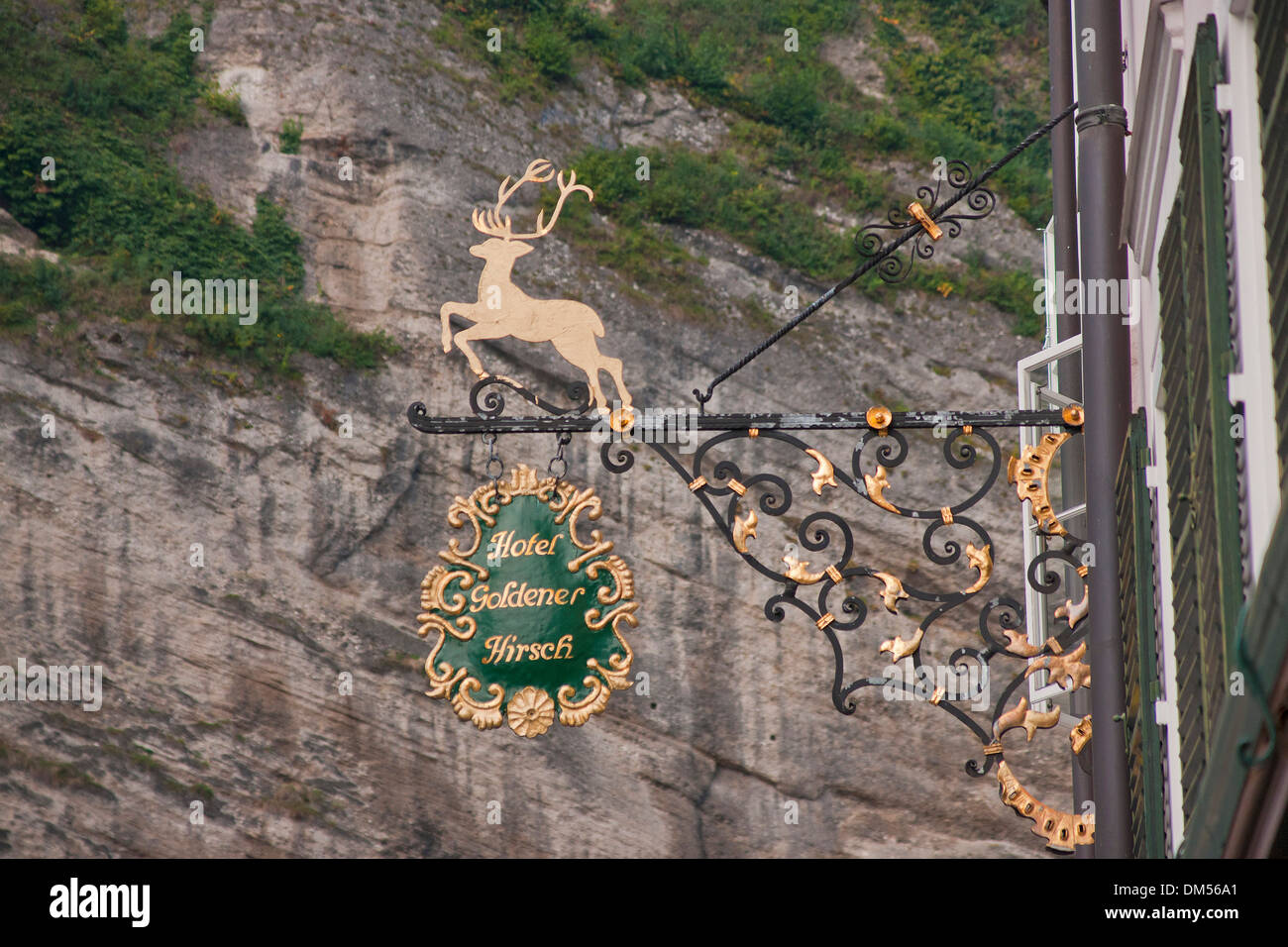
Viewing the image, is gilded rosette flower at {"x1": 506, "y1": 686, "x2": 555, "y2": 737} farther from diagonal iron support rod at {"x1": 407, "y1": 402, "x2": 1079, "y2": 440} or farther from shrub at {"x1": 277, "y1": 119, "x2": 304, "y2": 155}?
shrub at {"x1": 277, "y1": 119, "x2": 304, "y2": 155}

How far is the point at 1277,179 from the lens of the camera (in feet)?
10.2

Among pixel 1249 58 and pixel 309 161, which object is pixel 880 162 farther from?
pixel 1249 58

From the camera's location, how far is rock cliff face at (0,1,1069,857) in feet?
54.5

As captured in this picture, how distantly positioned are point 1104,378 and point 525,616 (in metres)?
2.08

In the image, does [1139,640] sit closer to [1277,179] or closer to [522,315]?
[1277,179]

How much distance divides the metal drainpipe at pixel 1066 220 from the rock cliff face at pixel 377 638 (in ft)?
27.3

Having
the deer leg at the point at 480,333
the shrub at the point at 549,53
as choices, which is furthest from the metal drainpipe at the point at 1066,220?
the shrub at the point at 549,53

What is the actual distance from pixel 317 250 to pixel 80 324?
8.92 ft

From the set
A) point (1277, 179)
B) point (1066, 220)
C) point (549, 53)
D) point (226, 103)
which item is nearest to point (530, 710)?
point (1277, 179)

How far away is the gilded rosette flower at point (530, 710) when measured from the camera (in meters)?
6.19

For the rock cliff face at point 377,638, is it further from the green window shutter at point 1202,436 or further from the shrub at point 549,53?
the green window shutter at point 1202,436

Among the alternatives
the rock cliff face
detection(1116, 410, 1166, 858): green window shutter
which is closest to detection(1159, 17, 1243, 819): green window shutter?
detection(1116, 410, 1166, 858): green window shutter

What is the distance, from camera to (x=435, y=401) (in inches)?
720
